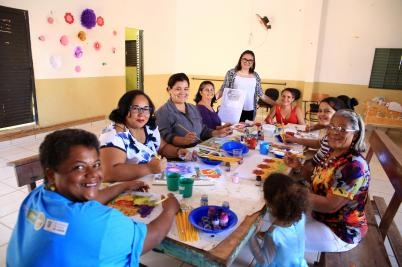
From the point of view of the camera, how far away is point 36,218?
834 mm

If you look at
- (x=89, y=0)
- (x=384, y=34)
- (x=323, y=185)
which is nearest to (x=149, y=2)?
(x=89, y=0)

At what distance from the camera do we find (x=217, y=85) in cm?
734

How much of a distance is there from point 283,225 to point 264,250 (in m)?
0.16

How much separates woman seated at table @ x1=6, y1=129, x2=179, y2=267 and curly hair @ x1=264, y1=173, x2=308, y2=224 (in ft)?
1.74

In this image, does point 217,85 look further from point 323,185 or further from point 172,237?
A: point 172,237

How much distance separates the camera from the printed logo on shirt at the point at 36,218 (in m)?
0.82

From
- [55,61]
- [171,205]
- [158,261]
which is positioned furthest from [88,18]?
[171,205]

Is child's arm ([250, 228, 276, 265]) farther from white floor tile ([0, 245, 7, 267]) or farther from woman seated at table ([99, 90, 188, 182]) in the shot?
white floor tile ([0, 245, 7, 267])

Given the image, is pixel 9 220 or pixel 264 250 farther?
pixel 9 220

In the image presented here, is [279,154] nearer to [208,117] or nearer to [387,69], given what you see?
[208,117]

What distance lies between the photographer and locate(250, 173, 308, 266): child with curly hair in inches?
48.4

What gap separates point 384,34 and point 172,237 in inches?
259

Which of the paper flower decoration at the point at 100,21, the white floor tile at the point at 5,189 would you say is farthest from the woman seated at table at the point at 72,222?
the paper flower decoration at the point at 100,21

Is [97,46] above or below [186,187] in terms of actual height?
above
